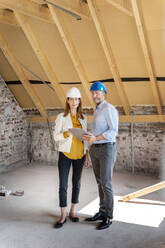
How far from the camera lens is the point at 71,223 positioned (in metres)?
3.94

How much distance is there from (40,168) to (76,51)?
289 centimetres

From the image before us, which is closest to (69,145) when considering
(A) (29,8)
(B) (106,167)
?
(B) (106,167)

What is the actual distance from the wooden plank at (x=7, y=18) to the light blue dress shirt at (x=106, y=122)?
247 centimetres

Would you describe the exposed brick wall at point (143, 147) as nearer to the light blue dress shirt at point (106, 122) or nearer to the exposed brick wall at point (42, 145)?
the exposed brick wall at point (42, 145)

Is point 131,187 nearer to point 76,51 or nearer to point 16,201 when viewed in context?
point 16,201

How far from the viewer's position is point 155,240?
11.3ft

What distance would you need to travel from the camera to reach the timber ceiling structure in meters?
4.48

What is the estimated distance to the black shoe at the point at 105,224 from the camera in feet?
12.4

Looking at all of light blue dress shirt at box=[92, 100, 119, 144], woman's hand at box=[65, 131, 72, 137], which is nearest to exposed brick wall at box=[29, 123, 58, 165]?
woman's hand at box=[65, 131, 72, 137]

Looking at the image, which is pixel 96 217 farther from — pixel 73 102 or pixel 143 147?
pixel 143 147

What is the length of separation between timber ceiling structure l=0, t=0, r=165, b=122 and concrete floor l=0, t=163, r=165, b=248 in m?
1.70

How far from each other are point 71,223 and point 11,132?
3477mm

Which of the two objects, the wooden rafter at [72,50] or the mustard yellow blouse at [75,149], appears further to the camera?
the wooden rafter at [72,50]

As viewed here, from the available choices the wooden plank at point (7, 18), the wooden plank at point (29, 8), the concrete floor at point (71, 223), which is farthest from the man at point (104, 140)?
the wooden plank at point (7, 18)
